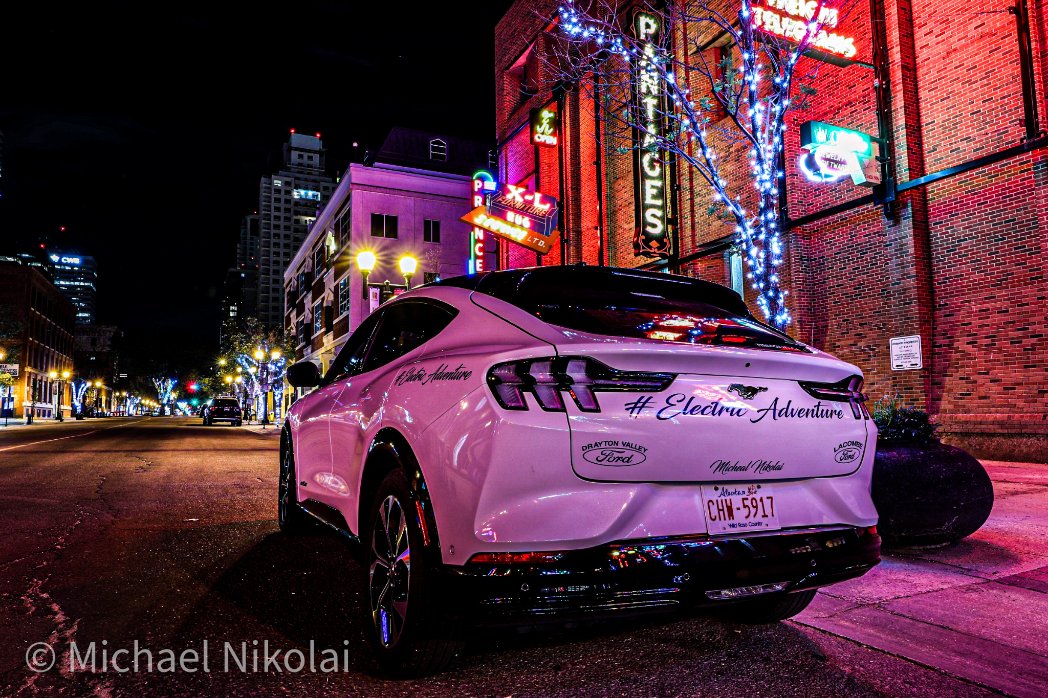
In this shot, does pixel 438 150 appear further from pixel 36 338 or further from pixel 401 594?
pixel 36 338

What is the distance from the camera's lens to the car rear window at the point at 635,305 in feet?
9.46

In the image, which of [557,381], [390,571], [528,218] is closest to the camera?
[557,381]

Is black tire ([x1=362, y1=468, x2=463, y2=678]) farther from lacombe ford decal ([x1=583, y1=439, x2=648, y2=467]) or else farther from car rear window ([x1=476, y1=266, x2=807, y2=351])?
car rear window ([x1=476, y1=266, x2=807, y2=351])

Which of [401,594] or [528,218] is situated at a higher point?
[528,218]

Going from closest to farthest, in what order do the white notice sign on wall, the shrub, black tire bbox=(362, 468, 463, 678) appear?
black tire bbox=(362, 468, 463, 678) < the shrub < the white notice sign on wall

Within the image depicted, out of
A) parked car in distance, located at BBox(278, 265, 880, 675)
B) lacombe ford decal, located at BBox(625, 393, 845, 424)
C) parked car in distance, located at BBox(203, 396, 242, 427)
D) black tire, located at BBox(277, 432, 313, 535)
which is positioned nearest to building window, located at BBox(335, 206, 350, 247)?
parked car in distance, located at BBox(203, 396, 242, 427)

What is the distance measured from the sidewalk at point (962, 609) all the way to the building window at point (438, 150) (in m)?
45.0

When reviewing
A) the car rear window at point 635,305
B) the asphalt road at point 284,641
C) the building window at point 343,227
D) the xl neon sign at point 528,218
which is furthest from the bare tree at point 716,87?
the building window at point 343,227

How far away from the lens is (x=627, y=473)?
2482 mm

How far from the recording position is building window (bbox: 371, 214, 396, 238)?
134ft

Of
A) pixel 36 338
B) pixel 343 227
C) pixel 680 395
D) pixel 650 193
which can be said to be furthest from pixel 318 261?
pixel 680 395

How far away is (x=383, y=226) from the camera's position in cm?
4094

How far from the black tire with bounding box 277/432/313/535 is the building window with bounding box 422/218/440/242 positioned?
121 ft

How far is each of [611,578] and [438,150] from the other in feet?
156
